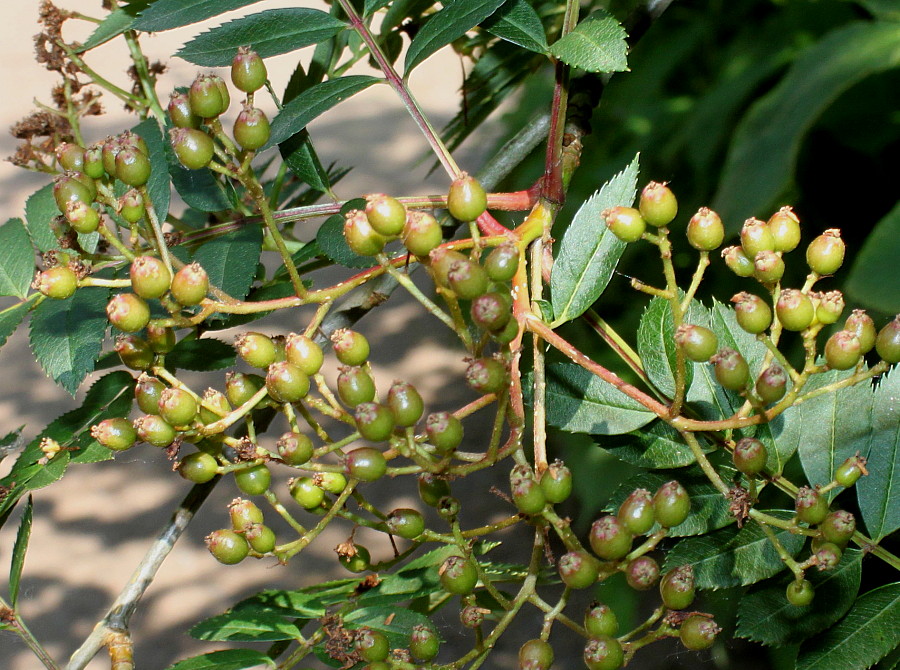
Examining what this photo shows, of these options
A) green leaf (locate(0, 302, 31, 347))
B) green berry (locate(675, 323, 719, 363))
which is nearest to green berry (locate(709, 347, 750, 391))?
green berry (locate(675, 323, 719, 363))

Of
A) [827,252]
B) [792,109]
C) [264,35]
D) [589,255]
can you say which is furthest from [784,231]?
[792,109]

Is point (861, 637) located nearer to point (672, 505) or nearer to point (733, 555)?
point (733, 555)

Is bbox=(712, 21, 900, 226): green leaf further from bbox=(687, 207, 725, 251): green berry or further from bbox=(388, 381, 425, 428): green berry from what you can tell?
bbox=(388, 381, 425, 428): green berry

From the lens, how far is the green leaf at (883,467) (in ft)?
2.30

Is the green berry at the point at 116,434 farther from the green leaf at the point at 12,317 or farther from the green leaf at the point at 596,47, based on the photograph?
the green leaf at the point at 596,47

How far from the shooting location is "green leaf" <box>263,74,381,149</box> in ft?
2.45

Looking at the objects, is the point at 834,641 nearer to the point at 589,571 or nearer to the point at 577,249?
the point at 589,571

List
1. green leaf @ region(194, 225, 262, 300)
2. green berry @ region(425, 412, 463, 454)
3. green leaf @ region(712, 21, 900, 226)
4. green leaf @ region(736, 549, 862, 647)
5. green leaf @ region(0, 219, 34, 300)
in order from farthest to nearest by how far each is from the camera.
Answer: green leaf @ region(712, 21, 900, 226) → green leaf @ region(0, 219, 34, 300) → green leaf @ region(194, 225, 262, 300) → green leaf @ region(736, 549, 862, 647) → green berry @ region(425, 412, 463, 454)

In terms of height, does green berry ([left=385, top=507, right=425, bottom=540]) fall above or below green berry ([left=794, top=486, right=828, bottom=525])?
above

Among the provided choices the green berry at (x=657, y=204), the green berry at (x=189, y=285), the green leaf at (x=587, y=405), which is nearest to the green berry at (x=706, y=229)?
the green berry at (x=657, y=204)

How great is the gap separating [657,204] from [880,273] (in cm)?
52

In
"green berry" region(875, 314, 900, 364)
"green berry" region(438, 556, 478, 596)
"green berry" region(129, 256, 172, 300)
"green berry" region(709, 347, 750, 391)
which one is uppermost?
"green berry" region(129, 256, 172, 300)

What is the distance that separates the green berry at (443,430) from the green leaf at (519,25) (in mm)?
330

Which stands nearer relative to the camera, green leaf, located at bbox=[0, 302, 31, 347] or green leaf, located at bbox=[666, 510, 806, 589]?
green leaf, located at bbox=[666, 510, 806, 589]
